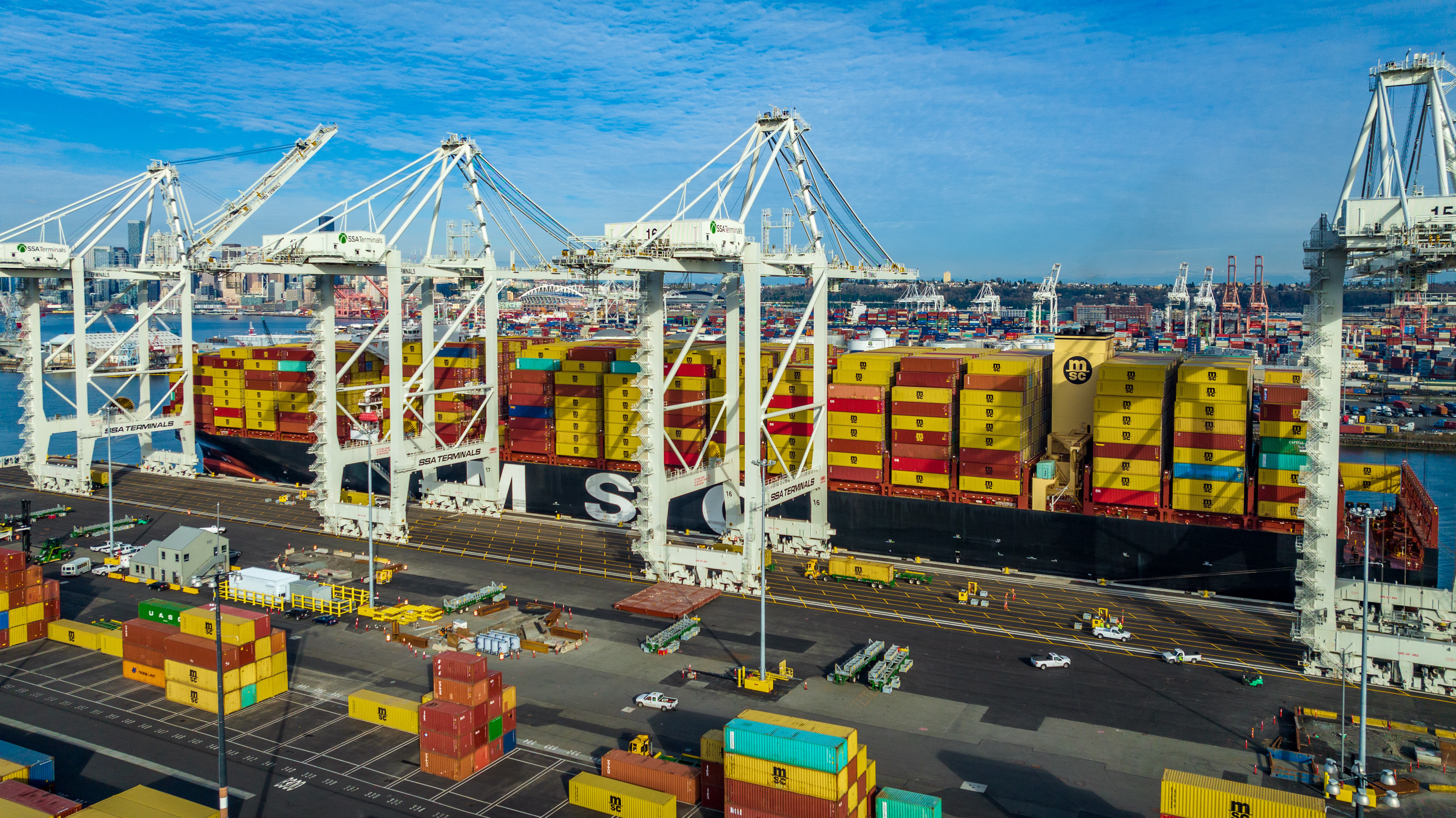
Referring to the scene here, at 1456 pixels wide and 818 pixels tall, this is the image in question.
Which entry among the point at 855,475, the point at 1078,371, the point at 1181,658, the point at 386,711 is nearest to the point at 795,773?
the point at 386,711

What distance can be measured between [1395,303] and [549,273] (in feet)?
144

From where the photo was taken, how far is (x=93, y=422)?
72.6m

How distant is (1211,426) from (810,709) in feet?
91.0

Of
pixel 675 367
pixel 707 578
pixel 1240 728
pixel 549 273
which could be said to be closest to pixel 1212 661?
pixel 1240 728

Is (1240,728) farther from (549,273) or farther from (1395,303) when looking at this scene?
(549,273)

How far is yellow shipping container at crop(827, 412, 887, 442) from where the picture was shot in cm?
5631

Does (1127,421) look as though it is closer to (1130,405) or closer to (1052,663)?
(1130,405)

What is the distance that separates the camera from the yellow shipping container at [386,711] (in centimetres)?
3278

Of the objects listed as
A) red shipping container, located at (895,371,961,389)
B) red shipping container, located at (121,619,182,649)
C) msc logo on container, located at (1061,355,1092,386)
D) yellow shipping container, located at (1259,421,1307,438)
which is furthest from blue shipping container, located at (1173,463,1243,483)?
red shipping container, located at (121,619,182,649)

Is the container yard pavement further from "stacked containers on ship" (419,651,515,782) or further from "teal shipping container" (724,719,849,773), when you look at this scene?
"teal shipping container" (724,719,849,773)

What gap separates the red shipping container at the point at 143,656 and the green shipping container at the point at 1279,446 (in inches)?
1934

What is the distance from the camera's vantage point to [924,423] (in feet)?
182

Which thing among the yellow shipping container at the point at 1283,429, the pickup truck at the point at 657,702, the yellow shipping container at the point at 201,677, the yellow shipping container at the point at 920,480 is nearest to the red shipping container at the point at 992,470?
the yellow shipping container at the point at 920,480

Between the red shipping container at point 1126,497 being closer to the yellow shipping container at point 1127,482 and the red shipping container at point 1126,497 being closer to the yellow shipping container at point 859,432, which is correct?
the yellow shipping container at point 1127,482
